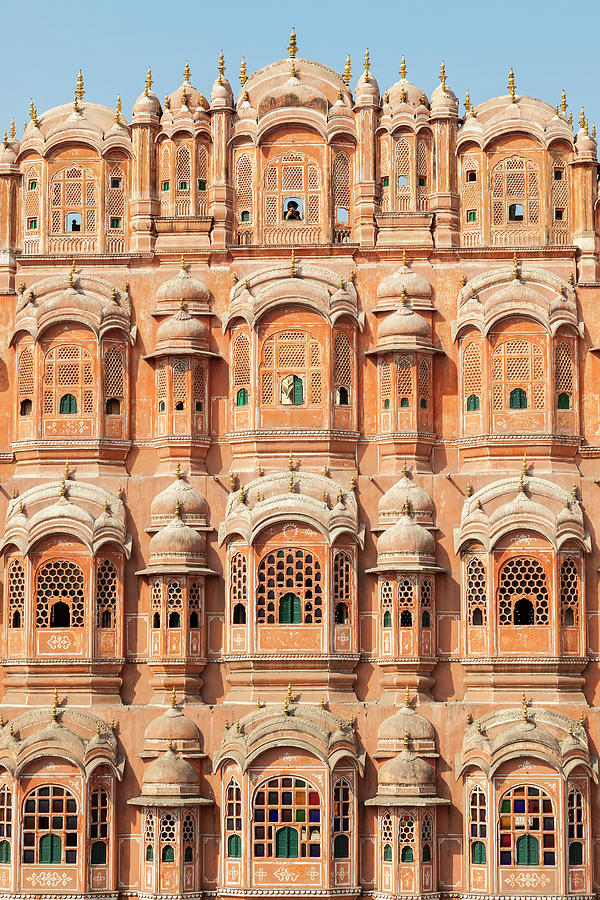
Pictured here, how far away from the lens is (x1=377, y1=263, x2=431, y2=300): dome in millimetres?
42531

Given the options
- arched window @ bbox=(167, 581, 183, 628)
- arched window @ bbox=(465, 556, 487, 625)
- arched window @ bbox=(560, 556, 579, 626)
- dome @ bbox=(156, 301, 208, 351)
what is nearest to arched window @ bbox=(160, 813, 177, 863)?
arched window @ bbox=(167, 581, 183, 628)

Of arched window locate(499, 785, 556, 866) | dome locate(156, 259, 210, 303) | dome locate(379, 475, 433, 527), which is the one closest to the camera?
arched window locate(499, 785, 556, 866)

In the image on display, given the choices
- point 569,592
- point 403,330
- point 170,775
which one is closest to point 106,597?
point 170,775

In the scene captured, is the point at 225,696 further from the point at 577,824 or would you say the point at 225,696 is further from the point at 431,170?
the point at 431,170

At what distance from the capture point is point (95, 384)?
140 feet

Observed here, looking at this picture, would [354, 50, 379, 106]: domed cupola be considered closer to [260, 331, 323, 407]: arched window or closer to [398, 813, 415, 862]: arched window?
[260, 331, 323, 407]: arched window

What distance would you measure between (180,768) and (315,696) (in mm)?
3284

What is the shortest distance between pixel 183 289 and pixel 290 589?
7.29 meters

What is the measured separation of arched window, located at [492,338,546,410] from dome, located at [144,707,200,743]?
379 inches

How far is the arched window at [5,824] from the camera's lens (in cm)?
4069

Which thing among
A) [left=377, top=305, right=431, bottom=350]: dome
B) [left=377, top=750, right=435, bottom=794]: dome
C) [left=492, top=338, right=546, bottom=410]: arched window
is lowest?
[left=377, top=750, right=435, bottom=794]: dome

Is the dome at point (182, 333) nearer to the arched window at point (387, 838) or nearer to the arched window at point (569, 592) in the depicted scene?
the arched window at point (569, 592)

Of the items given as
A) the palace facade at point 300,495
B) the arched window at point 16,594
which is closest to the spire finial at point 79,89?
the palace facade at point 300,495

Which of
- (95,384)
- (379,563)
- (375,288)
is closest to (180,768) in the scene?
(379,563)
